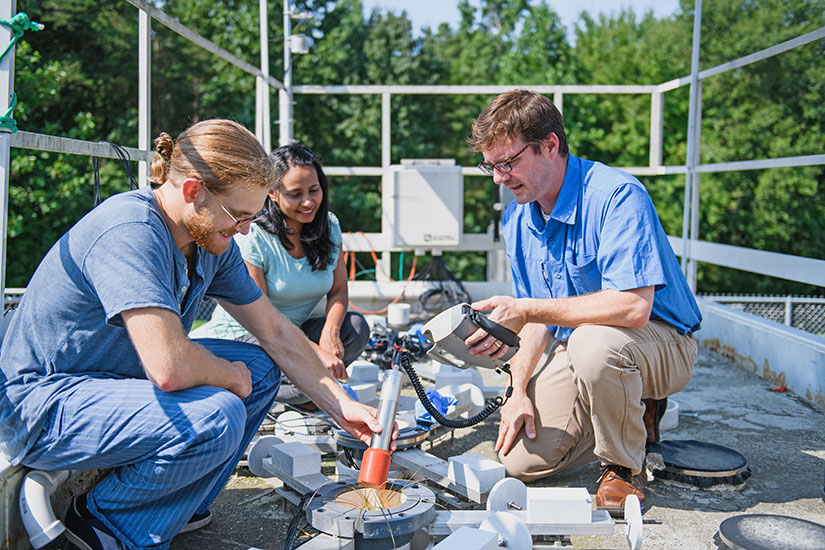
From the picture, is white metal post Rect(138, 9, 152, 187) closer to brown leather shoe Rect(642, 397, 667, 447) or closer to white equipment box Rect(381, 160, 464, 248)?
brown leather shoe Rect(642, 397, 667, 447)

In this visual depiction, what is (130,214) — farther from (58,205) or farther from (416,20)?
(416,20)

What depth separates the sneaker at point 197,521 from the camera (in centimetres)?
209

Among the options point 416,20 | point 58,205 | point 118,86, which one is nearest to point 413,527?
point 58,205

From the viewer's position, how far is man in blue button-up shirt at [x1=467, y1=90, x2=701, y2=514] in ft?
7.35

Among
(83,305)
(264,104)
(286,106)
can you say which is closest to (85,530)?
(83,305)

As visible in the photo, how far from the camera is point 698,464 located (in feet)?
7.93

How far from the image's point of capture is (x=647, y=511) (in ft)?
7.31

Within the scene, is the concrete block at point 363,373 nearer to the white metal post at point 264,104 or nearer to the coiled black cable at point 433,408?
the coiled black cable at point 433,408

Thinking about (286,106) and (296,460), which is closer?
(296,460)

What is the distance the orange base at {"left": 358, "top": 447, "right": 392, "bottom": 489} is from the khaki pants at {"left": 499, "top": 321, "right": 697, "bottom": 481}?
2.31 ft

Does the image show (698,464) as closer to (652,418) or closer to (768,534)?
(652,418)

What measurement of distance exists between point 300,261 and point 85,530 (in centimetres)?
151

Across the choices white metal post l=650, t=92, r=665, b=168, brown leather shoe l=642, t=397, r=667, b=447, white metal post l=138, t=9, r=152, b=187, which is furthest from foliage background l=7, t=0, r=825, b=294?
brown leather shoe l=642, t=397, r=667, b=447

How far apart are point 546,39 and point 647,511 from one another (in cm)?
1850
